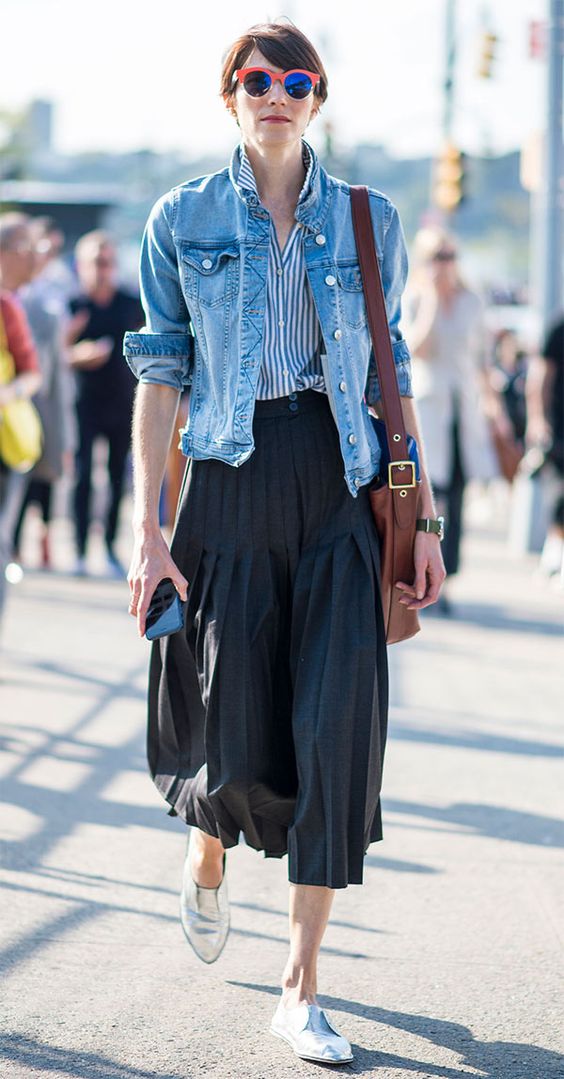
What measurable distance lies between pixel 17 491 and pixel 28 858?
4549mm

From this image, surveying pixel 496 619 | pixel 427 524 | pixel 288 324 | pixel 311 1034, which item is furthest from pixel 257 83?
pixel 496 619

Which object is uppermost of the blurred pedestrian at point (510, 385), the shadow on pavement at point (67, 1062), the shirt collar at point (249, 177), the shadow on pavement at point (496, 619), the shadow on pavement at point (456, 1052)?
the shirt collar at point (249, 177)

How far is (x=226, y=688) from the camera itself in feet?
11.8

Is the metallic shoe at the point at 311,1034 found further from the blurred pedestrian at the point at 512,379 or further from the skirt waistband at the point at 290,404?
the blurred pedestrian at the point at 512,379

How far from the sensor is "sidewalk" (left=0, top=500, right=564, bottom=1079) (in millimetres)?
3588

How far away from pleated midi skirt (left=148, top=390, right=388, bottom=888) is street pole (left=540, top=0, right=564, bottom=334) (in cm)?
974

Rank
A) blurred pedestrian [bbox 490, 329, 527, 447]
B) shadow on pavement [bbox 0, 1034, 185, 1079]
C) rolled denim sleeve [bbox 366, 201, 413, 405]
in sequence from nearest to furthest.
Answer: shadow on pavement [bbox 0, 1034, 185, 1079]
rolled denim sleeve [bbox 366, 201, 413, 405]
blurred pedestrian [bbox 490, 329, 527, 447]

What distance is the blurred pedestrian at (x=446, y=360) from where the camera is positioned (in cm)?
895

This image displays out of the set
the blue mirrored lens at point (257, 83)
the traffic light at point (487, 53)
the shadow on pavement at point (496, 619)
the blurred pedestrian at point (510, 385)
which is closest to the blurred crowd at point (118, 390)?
the shadow on pavement at point (496, 619)

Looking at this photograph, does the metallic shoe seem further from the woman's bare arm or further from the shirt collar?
the shirt collar

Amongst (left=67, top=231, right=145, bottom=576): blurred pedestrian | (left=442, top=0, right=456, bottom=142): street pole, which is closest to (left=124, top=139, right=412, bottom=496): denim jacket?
(left=67, top=231, right=145, bottom=576): blurred pedestrian

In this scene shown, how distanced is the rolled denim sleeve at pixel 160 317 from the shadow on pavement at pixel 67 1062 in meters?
1.40

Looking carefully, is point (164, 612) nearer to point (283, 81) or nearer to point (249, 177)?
point (249, 177)

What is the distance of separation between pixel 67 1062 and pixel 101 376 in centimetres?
762
